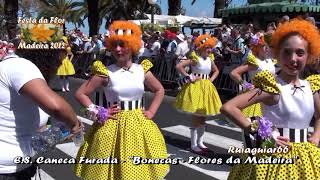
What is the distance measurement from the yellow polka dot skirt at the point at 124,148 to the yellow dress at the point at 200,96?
9.50ft

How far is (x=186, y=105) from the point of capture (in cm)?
753

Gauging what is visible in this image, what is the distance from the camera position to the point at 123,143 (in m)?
4.34

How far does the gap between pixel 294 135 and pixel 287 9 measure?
17904mm

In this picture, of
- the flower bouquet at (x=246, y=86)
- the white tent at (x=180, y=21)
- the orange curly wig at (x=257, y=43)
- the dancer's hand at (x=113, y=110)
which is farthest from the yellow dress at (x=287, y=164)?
the white tent at (x=180, y=21)

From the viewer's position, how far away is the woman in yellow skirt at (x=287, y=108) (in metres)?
3.08

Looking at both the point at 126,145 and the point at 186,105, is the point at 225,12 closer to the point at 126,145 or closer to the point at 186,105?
the point at 186,105

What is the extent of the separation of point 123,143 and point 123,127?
0.58 feet

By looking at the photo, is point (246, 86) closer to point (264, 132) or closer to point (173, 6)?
point (264, 132)

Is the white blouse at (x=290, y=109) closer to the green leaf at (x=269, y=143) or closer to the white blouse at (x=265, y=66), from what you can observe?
the green leaf at (x=269, y=143)

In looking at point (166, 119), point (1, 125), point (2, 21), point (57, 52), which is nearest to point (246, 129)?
point (57, 52)

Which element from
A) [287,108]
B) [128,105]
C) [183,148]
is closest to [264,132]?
[287,108]

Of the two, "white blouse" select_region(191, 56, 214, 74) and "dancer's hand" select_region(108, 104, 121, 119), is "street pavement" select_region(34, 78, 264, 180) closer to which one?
"dancer's hand" select_region(108, 104, 121, 119)

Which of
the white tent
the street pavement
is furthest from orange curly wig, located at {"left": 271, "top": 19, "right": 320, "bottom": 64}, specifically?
the white tent

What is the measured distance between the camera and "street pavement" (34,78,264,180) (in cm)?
621
